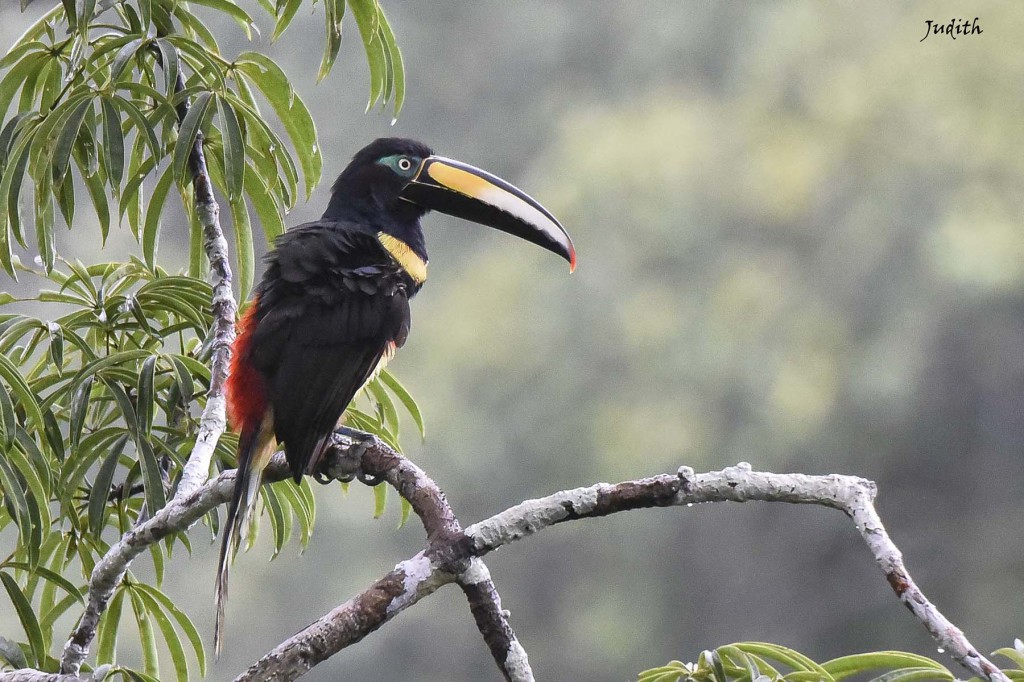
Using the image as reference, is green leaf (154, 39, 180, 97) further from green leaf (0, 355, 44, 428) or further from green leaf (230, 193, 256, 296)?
green leaf (0, 355, 44, 428)

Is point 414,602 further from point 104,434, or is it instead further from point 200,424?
point 104,434

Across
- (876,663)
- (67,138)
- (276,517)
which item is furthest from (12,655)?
(876,663)

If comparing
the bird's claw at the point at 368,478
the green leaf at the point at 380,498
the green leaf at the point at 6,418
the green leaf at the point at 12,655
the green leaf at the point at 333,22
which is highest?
the green leaf at the point at 333,22

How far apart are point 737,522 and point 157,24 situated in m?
5.67

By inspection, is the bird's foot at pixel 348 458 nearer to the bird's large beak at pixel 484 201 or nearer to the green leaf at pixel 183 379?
the green leaf at pixel 183 379

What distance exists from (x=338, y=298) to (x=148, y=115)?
1.37 feet

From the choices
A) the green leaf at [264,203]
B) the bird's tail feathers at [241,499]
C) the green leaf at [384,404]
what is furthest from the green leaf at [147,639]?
the green leaf at [264,203]

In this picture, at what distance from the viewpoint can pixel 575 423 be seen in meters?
6.82

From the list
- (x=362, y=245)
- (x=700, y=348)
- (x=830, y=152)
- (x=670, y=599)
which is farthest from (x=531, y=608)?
(x=362, y=245)

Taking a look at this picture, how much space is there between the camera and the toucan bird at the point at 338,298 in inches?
69.0

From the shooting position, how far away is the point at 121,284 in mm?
1861

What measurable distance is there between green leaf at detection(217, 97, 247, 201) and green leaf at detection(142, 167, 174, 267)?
6.8 inches

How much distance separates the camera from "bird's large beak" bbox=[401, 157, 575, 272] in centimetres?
226

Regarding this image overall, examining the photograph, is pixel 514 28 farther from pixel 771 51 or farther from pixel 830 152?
pixel 830 152
